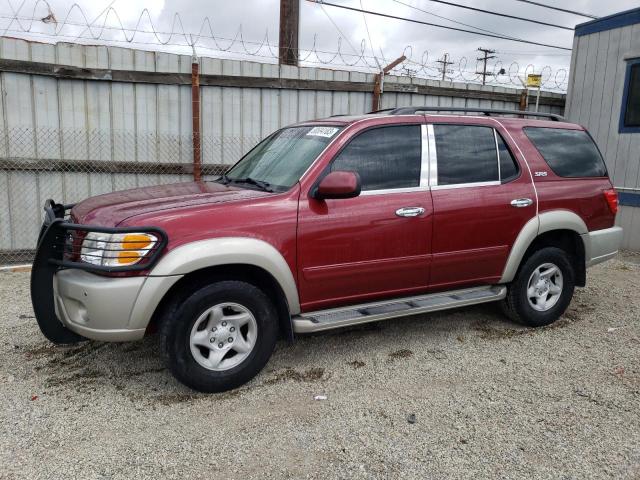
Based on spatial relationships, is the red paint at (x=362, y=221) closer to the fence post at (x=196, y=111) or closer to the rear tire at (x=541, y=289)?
the rear tire at (x=541, y=289)

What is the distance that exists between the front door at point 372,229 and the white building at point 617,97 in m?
6.02

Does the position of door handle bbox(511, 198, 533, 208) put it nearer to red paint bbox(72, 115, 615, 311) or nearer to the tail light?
red paint bbox(72, 115, 615, 311)

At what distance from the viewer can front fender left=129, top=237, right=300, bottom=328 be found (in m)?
3.17

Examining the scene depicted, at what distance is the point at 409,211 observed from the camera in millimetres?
3932

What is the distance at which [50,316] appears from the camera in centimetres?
347

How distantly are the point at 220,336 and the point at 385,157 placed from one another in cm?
180

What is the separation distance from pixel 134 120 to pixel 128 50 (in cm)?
91

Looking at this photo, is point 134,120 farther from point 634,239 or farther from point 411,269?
point 634,239

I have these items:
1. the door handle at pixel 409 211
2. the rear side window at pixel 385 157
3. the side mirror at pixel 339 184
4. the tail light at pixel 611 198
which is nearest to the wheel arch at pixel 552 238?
the tail light at pixel 611 198

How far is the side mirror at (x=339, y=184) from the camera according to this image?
3.48m

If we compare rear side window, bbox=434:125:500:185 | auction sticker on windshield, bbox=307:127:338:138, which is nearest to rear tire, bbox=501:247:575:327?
rear side window, bbox=434:125:500:185

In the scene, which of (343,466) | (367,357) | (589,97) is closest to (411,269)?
Answer: (367,357)

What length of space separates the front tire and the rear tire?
2.34m

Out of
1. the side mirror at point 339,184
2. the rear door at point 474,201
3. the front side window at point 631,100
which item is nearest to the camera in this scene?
the side mirror at point 339,184
